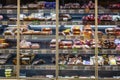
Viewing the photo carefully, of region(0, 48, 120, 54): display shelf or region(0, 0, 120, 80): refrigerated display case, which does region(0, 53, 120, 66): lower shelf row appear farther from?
region(0, 48, 120, 54): display shelf

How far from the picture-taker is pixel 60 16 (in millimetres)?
5359

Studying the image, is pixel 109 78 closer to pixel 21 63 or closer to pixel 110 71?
pixel 110 71

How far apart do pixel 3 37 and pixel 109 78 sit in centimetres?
196

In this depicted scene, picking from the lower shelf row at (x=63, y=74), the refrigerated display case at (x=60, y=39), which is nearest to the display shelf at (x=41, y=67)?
the refrigerated display case at (x=60, y=39)

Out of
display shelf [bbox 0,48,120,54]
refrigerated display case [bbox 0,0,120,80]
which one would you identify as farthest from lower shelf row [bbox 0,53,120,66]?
display shelf [bbox 0,48,120,54]

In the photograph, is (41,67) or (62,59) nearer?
(41,67)

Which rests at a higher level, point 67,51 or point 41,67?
point 67,51

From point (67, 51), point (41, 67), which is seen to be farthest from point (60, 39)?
point (41, 67)

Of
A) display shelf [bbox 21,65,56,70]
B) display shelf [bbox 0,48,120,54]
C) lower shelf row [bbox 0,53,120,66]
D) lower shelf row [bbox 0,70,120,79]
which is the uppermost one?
display shelf [bbox 0,48,120,54]

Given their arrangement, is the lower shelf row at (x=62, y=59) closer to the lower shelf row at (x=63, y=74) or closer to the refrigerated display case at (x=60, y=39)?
the refrigerated display case at (x=60, y=39)

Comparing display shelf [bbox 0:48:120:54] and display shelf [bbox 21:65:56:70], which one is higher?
display shelf [bbox 0:48:120:54]

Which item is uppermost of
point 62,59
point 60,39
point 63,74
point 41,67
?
point 60,39

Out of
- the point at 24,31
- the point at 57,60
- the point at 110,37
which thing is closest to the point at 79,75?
the point at 57,60

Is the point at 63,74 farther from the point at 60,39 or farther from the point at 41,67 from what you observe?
the point at 60,39
